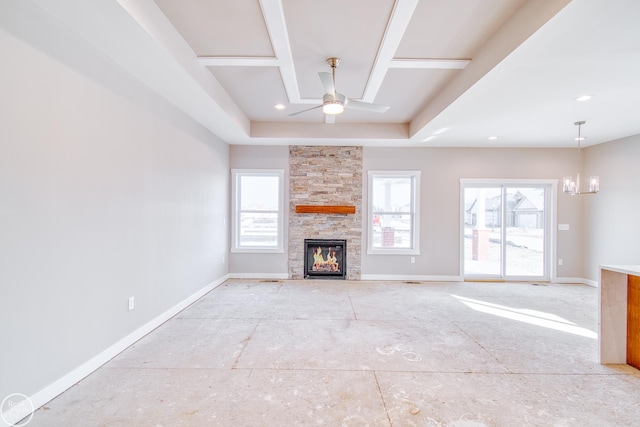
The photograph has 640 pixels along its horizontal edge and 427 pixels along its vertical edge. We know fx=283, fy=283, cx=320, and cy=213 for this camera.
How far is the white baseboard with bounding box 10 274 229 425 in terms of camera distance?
1949mm

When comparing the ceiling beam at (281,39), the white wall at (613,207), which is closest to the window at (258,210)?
the ceiling beam at (281,39)

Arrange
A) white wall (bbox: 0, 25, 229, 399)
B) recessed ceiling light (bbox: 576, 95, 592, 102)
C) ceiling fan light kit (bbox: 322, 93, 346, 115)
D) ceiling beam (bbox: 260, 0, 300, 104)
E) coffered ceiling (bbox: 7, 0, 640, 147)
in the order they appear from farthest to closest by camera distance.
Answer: recessed ceiling light (bbox: 576, 95, 592, 102) < ceiling fan light kit (bbox: 322, 93, 346, 115) < ceiling beam (bbox: 260, 0, 300, 104) < coffered ceiling (bbox: 7, 0, 640, 147) < white wall (bbox: 0, 25, 229, 399)

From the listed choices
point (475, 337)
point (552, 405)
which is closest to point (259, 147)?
point (475, 337)

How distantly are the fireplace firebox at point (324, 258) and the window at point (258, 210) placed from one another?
686mm

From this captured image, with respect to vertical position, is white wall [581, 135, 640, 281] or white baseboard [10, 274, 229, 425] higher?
white wall [581, 135, 640, 281]

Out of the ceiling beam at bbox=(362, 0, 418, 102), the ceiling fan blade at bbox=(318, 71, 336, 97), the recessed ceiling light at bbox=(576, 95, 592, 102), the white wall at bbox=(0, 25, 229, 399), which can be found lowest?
the white wall at bbox=(0, 25, 229, 399)

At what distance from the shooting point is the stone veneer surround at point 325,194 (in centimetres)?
571

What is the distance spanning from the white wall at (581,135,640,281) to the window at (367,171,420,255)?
11.0ft

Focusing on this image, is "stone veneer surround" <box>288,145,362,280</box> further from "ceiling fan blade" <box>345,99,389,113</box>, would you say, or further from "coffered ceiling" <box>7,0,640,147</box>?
"ceiling fan blade" <box>345,99,389,113</box>

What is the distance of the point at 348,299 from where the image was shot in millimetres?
4438

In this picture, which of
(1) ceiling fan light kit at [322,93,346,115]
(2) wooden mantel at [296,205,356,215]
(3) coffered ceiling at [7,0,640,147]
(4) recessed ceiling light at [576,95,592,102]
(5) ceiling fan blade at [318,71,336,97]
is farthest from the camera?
(2) wooden mantel at [296,205,356,215]

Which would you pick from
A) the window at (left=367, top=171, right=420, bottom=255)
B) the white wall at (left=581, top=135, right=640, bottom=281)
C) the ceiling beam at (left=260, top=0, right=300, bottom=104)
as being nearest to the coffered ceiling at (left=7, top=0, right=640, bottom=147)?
the ceiling beam at (left=260, top=0, right=300, bottom=104)

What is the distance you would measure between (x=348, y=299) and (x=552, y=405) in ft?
8.86

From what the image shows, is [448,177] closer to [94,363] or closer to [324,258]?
[324,258]
